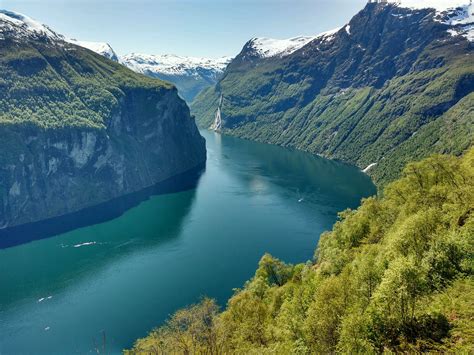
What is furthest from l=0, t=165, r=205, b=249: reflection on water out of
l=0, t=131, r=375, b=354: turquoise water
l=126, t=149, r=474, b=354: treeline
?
l=126, t=149, r=474, b=354: treeline

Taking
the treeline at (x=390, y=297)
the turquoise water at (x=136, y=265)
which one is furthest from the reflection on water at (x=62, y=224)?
the treeline at (x=390, y=297)

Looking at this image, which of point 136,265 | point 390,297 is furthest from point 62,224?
point 390,297

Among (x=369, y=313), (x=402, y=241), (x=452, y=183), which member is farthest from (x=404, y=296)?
(x=452, y=183)

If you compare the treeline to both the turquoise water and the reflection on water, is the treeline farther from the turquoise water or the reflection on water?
the reflection on water

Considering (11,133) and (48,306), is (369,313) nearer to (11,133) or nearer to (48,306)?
(48,306)

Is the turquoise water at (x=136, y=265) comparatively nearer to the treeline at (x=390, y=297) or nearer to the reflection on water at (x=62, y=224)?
the reflection on water at (x=62, y=224)
